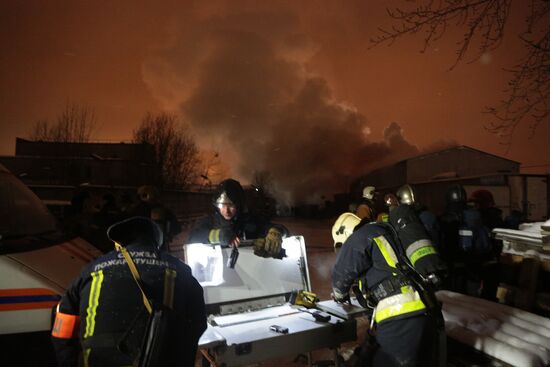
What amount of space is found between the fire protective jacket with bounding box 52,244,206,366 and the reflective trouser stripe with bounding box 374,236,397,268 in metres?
1.52

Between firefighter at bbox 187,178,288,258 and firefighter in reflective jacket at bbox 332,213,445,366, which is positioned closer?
firefighter in reflective jacket at bbox 332,213,445,366

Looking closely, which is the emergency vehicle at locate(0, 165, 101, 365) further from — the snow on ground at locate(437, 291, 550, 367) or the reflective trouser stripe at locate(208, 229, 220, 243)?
the snow on ground at locate(437, 291, 550, 367)

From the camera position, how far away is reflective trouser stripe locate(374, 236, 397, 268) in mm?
2960

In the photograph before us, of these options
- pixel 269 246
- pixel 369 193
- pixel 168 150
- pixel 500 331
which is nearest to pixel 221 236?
pixel 269 246

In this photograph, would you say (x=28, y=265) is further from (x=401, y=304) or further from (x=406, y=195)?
(x=406, y=195)

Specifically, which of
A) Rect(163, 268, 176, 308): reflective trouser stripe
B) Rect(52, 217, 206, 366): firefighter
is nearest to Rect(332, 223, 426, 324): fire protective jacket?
Rect(52, 217, 206, 366): firefighter

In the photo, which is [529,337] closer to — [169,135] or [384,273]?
[384,273]

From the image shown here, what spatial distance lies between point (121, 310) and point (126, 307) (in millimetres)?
31

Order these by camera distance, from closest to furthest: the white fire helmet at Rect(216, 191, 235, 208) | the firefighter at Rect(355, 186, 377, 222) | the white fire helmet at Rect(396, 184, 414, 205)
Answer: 1. the white fire helmet at Rect(216, 191, 235, 208)
2. the white fire helmet at Rect(396, 184, 414, 205)
3. the firefighter at Rect(355, 186, 377, 222)

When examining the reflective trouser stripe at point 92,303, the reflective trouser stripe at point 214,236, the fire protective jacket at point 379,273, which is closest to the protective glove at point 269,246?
the reflective trouser stripe at point 214,236

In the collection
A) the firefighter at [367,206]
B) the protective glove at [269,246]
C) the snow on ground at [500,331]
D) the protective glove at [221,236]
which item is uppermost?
the firefighter at [367,206]

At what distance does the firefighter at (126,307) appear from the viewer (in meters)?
2.14

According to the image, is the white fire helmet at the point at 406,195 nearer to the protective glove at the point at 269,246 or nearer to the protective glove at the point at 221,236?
the protective glove at the point at 269,246

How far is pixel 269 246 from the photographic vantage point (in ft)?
11.8
